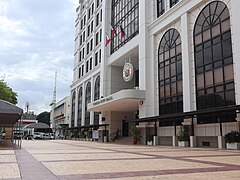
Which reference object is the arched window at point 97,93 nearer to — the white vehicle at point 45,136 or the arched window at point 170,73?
the white vehicle at point 45,136

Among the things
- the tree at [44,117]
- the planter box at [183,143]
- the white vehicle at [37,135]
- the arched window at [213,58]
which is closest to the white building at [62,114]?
the white vehicle at [37,135]

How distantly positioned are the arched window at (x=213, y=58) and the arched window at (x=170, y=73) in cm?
269

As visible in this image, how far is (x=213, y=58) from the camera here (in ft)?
72.6

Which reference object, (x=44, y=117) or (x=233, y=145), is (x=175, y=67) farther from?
(x=44, y=117)

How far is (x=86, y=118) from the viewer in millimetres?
53969

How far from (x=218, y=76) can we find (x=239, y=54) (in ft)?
8.72

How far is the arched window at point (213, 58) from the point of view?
20750 millimetres

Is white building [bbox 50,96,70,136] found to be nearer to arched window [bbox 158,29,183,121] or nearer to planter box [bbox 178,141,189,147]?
arched window [bbox 158,29,183,121]

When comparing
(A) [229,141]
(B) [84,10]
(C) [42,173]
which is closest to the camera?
(C) [42,173]

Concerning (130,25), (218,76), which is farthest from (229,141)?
A: (130,25)

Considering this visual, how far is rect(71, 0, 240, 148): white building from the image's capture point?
819 inches

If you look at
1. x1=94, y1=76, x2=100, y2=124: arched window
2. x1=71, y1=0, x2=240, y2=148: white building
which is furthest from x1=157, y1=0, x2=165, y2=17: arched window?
x1=94, y1=76, x2=100, y2=124: arched window

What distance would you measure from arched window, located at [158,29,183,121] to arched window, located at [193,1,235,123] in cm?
269

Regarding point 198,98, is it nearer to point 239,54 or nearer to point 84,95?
point 239,54
